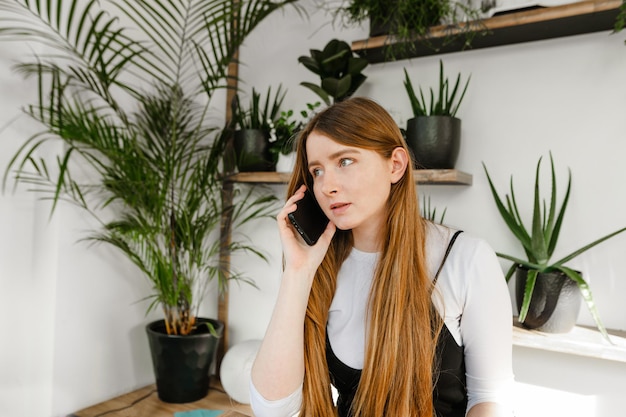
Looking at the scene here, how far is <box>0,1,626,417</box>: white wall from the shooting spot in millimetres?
1602

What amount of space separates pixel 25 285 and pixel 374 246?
1.50 meters

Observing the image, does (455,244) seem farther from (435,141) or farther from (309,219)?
(435,141)

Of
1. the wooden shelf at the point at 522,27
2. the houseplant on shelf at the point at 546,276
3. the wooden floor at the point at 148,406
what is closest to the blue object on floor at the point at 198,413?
the wooden floor at the point at 148,406

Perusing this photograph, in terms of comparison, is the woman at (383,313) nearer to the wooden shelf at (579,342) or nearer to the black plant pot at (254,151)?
the wooden shelf at (579,342)

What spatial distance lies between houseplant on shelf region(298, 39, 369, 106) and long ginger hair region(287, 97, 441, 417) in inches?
29.6

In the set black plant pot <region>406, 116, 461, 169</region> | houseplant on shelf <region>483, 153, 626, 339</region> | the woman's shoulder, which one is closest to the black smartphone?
the woman's shoulder

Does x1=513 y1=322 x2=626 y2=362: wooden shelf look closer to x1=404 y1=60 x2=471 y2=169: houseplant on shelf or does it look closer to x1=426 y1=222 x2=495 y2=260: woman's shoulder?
x1=426 y1=222 x2=495 y2=260: woman's shoulder

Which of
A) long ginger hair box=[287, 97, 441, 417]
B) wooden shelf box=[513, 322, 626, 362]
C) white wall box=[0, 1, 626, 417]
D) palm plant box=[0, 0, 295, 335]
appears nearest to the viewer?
long ginger hair box=[287, 97, 441, 417]

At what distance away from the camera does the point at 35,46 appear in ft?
6.02

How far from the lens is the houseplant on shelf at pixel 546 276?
1484 millimetres

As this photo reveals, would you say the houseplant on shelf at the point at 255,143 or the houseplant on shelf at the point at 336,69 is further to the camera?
the houseplant on shelf at the point at 255,143

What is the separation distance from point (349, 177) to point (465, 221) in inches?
39.4

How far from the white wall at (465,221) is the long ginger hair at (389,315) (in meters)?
0.83

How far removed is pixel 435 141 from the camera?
1673mm
